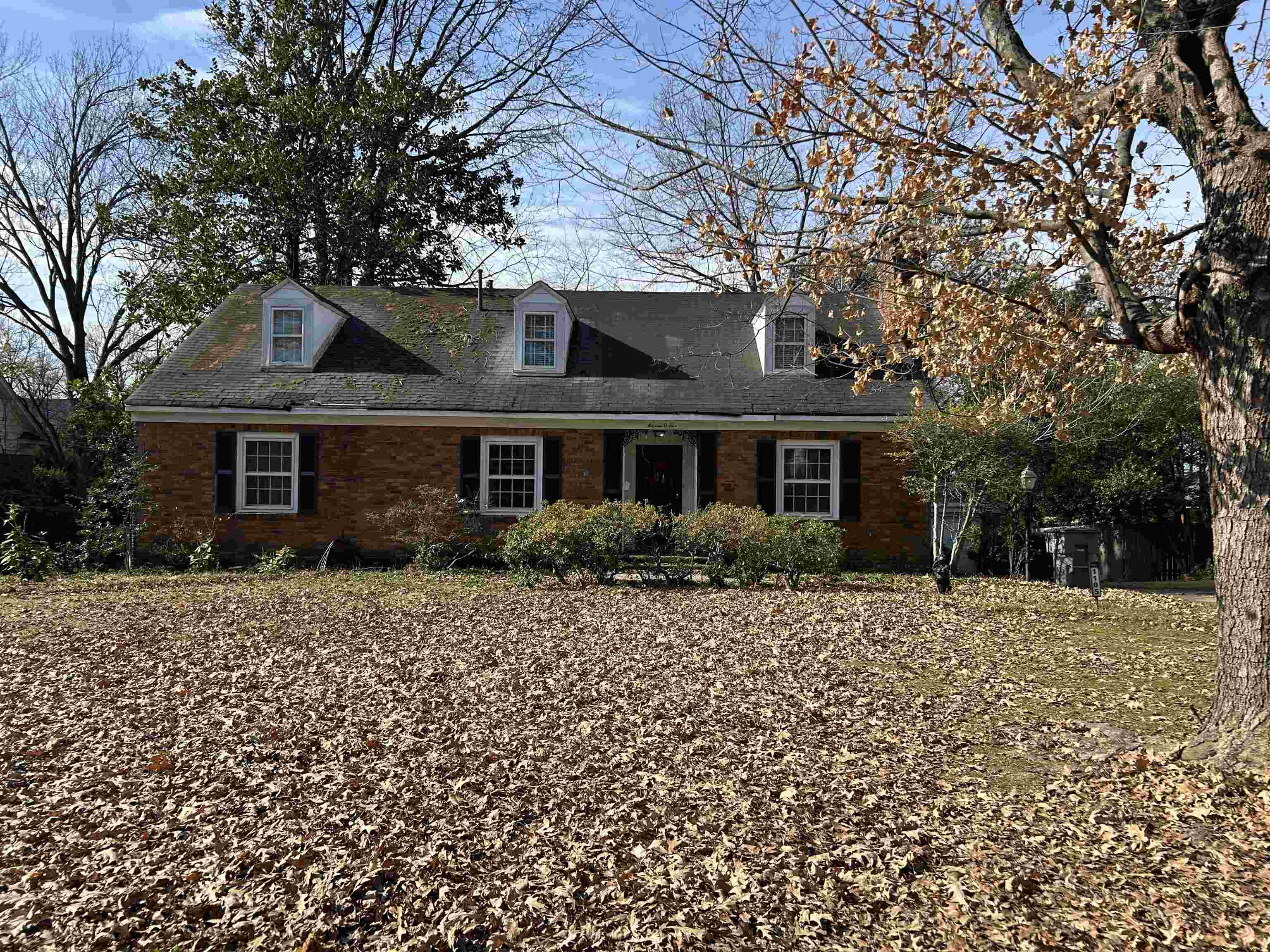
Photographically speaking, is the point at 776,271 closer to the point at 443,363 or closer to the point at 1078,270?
the point at 1078,270

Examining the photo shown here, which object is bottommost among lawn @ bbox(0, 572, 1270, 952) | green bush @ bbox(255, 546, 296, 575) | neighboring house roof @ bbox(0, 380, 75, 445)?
lawn @ bbox(0, 572, 1270, 952)

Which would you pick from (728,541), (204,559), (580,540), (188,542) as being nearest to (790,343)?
(728,541)

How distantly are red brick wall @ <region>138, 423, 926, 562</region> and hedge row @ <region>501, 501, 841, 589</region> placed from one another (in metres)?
3.15

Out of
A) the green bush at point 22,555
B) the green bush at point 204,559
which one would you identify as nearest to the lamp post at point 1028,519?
the green bush at point 204,559

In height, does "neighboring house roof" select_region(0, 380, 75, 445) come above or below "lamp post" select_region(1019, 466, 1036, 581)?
above

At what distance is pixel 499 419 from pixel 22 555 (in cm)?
766

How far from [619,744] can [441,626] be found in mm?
4430

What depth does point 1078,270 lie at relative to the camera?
22.4 feet

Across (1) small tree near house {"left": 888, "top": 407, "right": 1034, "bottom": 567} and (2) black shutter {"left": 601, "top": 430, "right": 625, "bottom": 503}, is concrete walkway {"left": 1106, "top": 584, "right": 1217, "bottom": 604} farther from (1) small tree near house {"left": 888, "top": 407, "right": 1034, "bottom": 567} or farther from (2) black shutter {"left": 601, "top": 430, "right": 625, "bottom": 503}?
(2) black shutter {"left": 601, "top": 430, "right": 625, "bottom": 503}

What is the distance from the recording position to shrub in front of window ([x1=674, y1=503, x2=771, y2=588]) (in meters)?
12.4

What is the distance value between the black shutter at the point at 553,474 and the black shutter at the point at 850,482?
507 centimetres

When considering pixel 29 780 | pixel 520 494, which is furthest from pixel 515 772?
pixel 520 494

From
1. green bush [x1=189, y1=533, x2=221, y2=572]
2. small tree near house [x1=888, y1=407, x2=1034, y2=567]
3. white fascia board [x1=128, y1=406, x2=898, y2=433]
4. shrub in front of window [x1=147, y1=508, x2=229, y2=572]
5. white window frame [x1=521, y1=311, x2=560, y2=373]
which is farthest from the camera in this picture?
white window frame [x1=521, y1=311, x2=560, y2=373]

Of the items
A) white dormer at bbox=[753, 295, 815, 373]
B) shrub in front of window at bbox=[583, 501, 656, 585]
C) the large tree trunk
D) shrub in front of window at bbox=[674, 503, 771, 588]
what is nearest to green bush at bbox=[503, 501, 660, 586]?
shrub in front of window at bbox=[583, 501, 656, 585]
